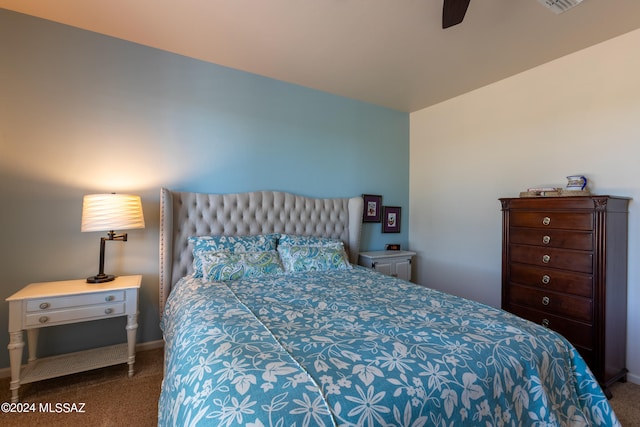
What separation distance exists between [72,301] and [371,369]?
2063mm

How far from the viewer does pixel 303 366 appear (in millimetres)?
969

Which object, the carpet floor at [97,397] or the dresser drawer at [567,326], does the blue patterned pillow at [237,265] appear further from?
the dresser drawer at [567,326]

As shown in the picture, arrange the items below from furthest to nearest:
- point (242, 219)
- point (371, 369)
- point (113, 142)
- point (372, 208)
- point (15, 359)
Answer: point (372, 208) < point (242, 219) < point (113, 142) < point (15, 359) < point (371, 369)

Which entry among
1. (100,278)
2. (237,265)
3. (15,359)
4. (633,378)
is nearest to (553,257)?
(633,378)

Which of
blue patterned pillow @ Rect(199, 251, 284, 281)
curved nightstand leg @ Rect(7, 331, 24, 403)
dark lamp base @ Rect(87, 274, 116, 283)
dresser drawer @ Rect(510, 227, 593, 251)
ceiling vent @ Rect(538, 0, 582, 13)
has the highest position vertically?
ceiling vent @ Rect(538, 0, 582, 13)

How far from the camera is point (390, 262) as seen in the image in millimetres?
3404

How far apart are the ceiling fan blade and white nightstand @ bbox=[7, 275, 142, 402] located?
2.70 meters

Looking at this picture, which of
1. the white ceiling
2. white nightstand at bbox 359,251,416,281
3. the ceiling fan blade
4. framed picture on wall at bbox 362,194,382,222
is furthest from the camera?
framed picture on wall at bbox 362,194,382,222

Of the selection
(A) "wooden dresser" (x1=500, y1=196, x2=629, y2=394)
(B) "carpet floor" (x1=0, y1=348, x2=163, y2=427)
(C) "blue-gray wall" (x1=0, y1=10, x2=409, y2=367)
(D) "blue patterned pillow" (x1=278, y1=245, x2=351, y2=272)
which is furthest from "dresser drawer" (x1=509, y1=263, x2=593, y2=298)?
(B) "carpet floor" (x1=0, y1=348, x2=163, y2=427)

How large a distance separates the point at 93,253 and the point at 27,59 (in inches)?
60.0

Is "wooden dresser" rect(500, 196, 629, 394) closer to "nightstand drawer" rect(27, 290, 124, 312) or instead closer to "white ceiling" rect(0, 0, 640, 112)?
"white ceiling" rect(0, 0, 640, 112)

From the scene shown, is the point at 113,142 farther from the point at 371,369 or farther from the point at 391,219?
the point at 391,219

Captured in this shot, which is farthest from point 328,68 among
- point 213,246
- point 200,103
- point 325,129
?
point 213,246

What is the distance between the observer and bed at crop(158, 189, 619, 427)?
0.84 metres
